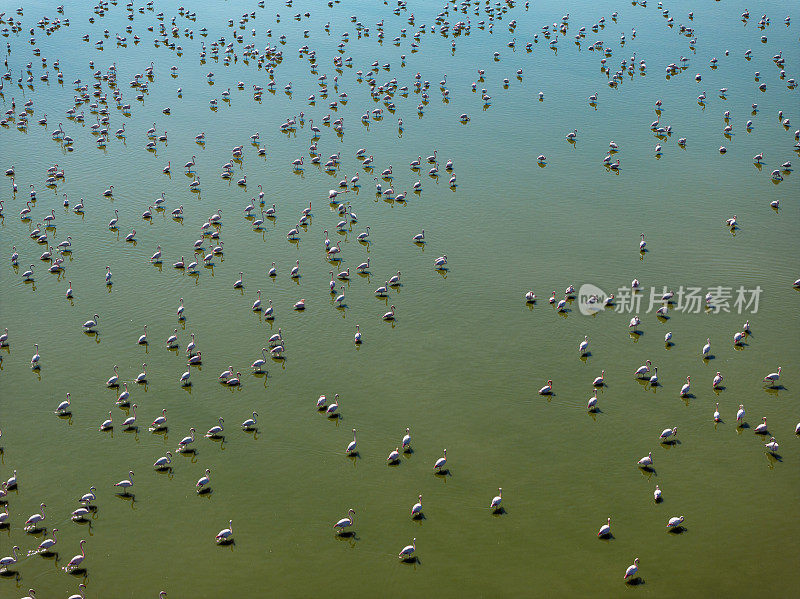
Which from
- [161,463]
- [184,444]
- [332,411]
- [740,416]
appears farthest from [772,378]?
[161,463]

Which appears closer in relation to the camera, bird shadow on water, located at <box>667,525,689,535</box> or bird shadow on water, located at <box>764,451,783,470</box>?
bird shadow on water, located at <box>667,525,689,535</box>

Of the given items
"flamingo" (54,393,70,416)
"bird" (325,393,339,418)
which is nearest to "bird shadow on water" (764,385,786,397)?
"bird" (325,393,339,418)

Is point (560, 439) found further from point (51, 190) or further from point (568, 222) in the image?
point (51, 190)

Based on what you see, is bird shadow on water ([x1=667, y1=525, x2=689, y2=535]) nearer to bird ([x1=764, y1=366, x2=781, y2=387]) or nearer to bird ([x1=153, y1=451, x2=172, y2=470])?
bird ([x1=764, y1=366, x2=781, y2=387])

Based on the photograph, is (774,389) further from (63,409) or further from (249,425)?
(63,409)

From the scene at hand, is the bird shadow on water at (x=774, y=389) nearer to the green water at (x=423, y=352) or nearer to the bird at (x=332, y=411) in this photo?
the green water at (x=423, y=352)

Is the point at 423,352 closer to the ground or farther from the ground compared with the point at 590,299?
closer to the ground
